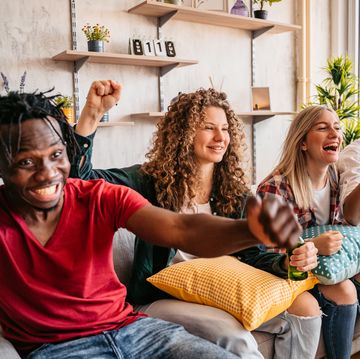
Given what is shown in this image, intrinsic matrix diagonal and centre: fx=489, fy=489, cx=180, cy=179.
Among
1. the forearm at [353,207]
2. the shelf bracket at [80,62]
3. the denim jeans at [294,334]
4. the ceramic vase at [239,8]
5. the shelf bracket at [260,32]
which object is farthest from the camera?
Answer: the shelf bracket at [260,32]

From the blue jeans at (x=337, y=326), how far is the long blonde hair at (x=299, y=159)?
44 cm

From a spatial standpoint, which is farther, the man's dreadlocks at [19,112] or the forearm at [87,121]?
the forearm at [87,121]

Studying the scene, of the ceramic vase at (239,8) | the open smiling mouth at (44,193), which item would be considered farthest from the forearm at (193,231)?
the ceramic vase at (239,8)

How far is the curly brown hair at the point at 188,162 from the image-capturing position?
76.5 inches

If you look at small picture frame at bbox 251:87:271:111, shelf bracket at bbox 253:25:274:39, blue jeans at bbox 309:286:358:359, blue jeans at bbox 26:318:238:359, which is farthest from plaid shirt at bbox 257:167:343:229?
shelf bracket at bbox 253:25:274:39

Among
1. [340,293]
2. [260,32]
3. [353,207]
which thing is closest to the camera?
[340,293]

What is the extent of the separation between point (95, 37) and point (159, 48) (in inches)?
19.0

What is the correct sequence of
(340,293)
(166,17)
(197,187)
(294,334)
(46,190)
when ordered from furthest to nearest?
1. (166,17)
2. (197,187)
3. (340,293)
4. (294,334)
5. (46,190)

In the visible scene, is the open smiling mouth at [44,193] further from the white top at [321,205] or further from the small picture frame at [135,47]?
the small picture frame at [135,47]

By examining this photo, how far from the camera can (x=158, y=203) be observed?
191 cm

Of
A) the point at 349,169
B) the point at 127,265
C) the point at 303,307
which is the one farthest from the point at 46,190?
the point at 349,169

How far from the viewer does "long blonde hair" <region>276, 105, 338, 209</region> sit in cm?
214

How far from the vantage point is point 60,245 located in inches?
47.0

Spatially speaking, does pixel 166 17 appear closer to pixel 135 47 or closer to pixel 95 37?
pixel 135 47
